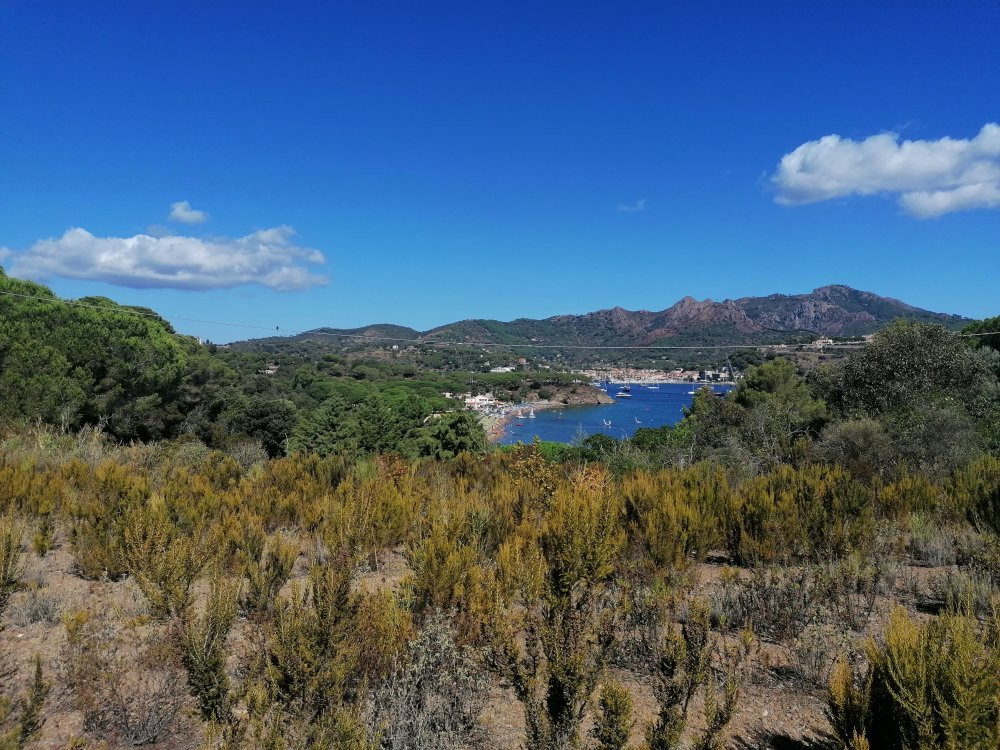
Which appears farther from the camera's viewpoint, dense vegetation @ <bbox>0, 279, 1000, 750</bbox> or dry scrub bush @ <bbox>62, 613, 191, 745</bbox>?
dry scrub bush @ <bbox>62, 613, 191, 745</bbox>

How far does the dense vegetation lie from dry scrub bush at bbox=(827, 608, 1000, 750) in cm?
1

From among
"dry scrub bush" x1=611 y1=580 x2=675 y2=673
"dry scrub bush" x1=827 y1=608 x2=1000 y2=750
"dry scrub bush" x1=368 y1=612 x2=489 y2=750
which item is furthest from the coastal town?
"dry scrub bush" x1=827 y1=608 x2=1000 y2=750

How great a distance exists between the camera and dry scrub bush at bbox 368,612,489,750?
269 centimetres

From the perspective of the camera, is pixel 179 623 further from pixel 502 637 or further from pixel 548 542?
pixel 548 542

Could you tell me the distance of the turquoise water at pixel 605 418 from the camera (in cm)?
6544

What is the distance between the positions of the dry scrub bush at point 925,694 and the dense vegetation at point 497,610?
0.01 meters

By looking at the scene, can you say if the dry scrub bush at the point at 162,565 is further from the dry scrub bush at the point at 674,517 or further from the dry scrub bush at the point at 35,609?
the dry scrub bush at the point at 674,517

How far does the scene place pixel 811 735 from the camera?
2.84 m

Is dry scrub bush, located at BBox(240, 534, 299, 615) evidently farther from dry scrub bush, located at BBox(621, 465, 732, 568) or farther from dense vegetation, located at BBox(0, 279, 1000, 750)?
dry scrub bush, located at BBox(621, 465, 732, 568)

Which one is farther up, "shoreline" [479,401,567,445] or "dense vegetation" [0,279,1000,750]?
"dense vegetation" [0,279,1000,750]

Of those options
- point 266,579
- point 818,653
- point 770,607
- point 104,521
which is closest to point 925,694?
point 818,653

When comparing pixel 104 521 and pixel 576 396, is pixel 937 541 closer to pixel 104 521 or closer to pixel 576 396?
pixel 104 521

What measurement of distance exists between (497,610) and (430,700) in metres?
0.71

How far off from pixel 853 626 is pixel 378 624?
323 centimetres
